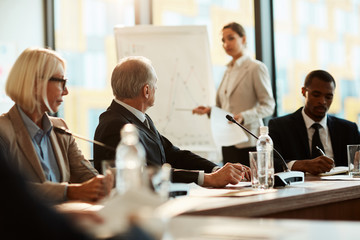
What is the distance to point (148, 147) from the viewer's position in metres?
2.79

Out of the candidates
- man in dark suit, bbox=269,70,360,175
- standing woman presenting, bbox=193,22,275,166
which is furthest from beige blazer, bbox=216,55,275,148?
man in dark suit, bbox=269,70,360,175

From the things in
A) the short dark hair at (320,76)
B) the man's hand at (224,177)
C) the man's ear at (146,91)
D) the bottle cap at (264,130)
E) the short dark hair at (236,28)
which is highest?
the short dark hair at (236,28)

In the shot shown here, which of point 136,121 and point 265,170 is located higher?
point 136,121

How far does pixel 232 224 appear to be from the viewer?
1283 mm

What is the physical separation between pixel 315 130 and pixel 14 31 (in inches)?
147

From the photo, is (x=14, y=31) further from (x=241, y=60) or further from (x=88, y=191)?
(x=88, y=191)

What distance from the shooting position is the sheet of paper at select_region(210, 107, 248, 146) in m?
4.39

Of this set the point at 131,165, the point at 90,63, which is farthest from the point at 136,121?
the point at 90,63

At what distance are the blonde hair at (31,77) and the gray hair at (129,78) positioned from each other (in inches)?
15.7

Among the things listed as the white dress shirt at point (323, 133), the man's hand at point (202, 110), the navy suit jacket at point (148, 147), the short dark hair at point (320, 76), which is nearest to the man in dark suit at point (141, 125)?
the navy suit jacket at point (148, 147)

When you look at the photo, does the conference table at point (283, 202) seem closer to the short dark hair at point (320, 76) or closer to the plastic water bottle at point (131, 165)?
the plastic water bottle at point (131, 165)

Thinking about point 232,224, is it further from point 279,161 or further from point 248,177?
point 279,161

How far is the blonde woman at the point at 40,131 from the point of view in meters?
2.31

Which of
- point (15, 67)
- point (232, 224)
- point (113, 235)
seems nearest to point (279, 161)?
point (15, 67)
